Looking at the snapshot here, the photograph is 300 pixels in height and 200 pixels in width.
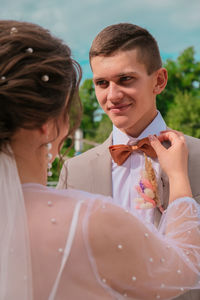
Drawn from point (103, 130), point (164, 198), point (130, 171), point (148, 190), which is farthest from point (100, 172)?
point (103, 130)

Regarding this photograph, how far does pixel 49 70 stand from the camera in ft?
5.42

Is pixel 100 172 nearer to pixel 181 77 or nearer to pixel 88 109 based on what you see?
pixel 181 77

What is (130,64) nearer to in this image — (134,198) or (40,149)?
(134,198)

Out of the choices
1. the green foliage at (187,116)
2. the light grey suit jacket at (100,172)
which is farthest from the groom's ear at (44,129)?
the green foliage at (187,116)

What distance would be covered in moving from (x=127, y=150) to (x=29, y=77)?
4.26 feet

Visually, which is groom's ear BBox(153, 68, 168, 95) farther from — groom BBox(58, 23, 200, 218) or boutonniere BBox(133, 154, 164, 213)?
boutonniere BBox(133, 154, 164, 213)

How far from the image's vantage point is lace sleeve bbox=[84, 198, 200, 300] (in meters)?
1.56

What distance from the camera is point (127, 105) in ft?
8.75

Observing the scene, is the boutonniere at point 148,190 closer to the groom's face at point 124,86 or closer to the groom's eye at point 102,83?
the groom's face at point 124,86

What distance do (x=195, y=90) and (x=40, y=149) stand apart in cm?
3855

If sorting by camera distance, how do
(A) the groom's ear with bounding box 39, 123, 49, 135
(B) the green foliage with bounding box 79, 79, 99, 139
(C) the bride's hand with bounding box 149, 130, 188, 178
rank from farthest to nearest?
1. (B) the green foliage with bounding box 79, 79, 99, 139
2. (C) the bride's hand with bounding box 149, 130, 188, 178
3. (A) the groom's ear with bounding box 39, 123, 49, 135

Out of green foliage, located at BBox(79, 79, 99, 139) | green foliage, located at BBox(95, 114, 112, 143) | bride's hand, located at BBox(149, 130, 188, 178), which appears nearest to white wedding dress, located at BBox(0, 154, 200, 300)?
bride's hand, located at BBox(149, 130, 188, 178)

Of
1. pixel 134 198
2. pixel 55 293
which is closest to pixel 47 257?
pixel 55 293

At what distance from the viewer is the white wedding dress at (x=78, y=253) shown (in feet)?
5.12
